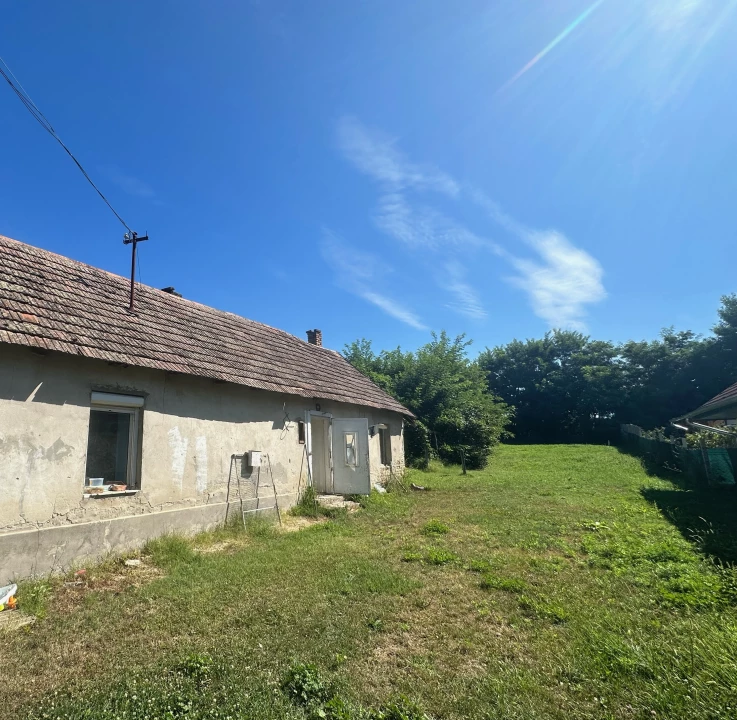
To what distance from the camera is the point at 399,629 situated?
4148 millimetres

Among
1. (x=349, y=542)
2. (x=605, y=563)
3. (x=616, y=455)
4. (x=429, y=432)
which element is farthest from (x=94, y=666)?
(x=616, y=455)

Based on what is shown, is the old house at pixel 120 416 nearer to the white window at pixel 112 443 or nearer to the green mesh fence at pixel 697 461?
the white window at pixel 112 443

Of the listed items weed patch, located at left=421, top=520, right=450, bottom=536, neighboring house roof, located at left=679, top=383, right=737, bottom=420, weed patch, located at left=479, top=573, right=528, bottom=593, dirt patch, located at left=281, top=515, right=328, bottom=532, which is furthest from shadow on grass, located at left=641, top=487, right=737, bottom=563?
dirt patch, located at left=281, top=515, right=328, bottom=532

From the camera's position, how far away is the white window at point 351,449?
473 inches

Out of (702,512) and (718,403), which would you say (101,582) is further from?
(718,403)

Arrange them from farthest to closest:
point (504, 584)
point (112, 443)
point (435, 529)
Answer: point (435, 529) < point (112, 443) < point (504, 584)

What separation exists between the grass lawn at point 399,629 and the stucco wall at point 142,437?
2.90 ft

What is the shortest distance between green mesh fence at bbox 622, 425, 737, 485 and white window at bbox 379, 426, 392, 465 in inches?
377

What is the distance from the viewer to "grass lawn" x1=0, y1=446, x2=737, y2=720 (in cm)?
298

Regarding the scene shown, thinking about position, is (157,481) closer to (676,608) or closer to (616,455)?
(676,608)

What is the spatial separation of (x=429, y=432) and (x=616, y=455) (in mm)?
9626

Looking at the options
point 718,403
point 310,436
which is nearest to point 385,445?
point 310,436

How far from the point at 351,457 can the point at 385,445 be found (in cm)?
401

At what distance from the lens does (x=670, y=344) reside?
3928 centimetres
